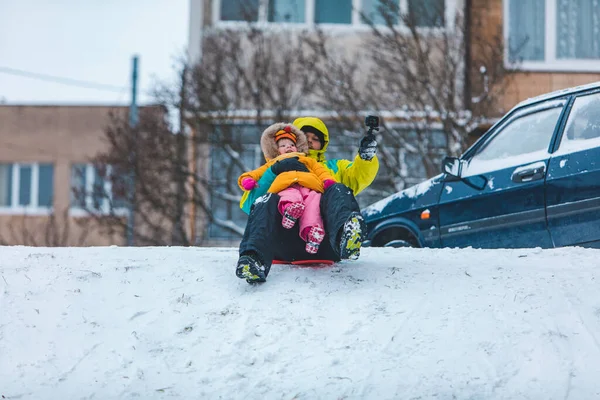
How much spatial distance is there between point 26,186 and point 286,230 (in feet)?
64.9

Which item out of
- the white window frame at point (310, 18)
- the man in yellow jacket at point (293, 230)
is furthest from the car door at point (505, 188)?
the white window frame at point (310, 18)

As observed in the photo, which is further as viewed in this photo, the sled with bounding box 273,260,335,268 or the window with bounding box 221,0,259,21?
the window with bounding box 221,0,259,21

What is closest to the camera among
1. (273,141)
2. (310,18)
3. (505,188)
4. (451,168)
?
(273,141)

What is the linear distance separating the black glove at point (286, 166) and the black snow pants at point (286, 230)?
202 millimetres

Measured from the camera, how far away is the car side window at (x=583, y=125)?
704 cm

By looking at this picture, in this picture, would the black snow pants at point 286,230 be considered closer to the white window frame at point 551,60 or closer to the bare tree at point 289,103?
the bare tree at point 289,103

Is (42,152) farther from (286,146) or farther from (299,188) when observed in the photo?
(299,188)

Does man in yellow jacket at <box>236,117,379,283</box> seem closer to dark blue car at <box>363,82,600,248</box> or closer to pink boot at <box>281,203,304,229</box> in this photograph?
pink boot at <box>281,203,304,229</box>

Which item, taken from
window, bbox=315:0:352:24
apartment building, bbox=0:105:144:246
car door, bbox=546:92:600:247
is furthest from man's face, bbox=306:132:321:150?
apartment building, bbox=0:105:144:246

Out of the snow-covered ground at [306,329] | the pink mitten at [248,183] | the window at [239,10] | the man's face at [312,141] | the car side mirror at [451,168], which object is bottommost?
the snow-covered ground at [306,329]

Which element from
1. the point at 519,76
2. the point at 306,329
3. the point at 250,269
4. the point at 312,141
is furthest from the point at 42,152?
the point at 306,329

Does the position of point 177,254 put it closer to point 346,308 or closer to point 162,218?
point 346,308

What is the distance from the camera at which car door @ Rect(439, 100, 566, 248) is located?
288 inches

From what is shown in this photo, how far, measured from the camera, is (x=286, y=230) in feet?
22.2
